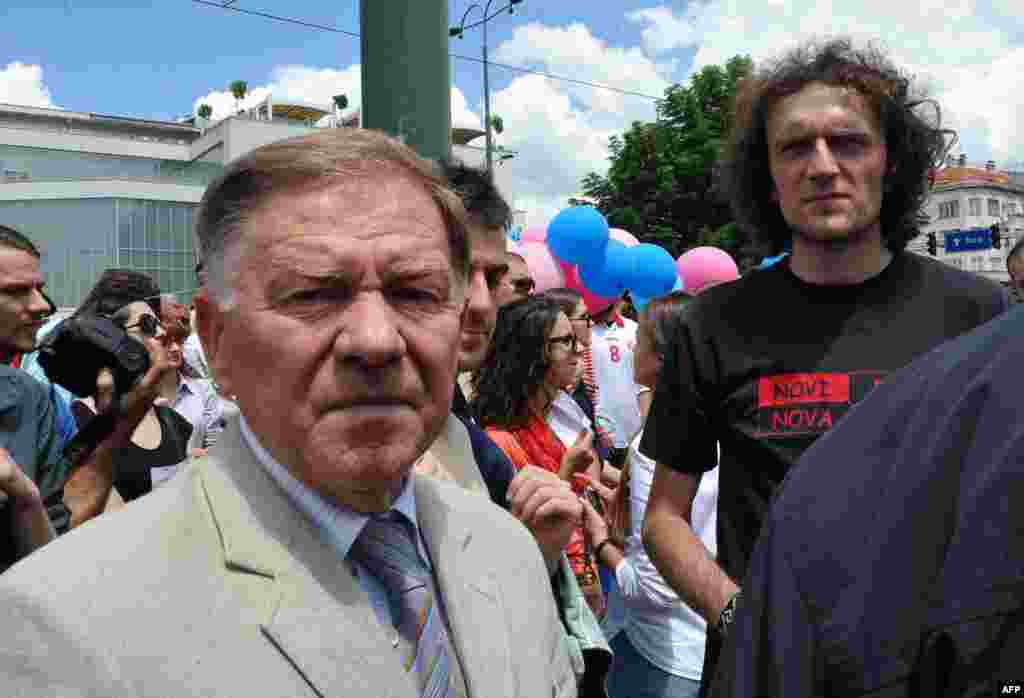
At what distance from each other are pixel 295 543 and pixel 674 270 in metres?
6.75

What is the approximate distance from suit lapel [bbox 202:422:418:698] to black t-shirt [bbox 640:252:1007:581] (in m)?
0.96

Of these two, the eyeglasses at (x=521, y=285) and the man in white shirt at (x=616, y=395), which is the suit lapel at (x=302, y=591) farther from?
the man in white shirt at (x=616, y=395)

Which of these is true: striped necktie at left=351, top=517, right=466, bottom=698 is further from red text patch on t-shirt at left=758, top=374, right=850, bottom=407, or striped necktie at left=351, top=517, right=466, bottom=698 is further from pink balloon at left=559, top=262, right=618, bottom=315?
pink balloon at left=559, top=262, right=618, bottom=315

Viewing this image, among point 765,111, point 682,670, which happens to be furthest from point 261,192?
point 682,670

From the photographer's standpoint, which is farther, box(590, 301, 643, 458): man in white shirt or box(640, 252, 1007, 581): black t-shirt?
box(590, 301, 643, 458): man in white shirt

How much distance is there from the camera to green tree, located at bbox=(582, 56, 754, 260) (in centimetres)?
2656

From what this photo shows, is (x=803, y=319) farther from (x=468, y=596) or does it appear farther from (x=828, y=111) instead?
(x=468, y=596)

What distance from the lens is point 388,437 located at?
1196 millimetres

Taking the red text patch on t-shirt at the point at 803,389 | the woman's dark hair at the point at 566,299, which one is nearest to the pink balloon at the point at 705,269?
the woman's dark hair at the point at 566,299

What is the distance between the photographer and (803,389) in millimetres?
1806

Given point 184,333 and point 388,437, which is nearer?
point 388,437

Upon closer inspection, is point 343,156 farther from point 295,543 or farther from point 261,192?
point 295,543

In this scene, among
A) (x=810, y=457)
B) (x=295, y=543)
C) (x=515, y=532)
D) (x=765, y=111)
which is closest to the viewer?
(x=810, y=457)

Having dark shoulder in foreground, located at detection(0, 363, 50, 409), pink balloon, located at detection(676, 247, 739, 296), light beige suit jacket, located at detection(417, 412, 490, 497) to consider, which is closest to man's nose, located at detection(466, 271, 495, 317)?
light beige suit jacket, located at detection(417, 412, 490, 497)
